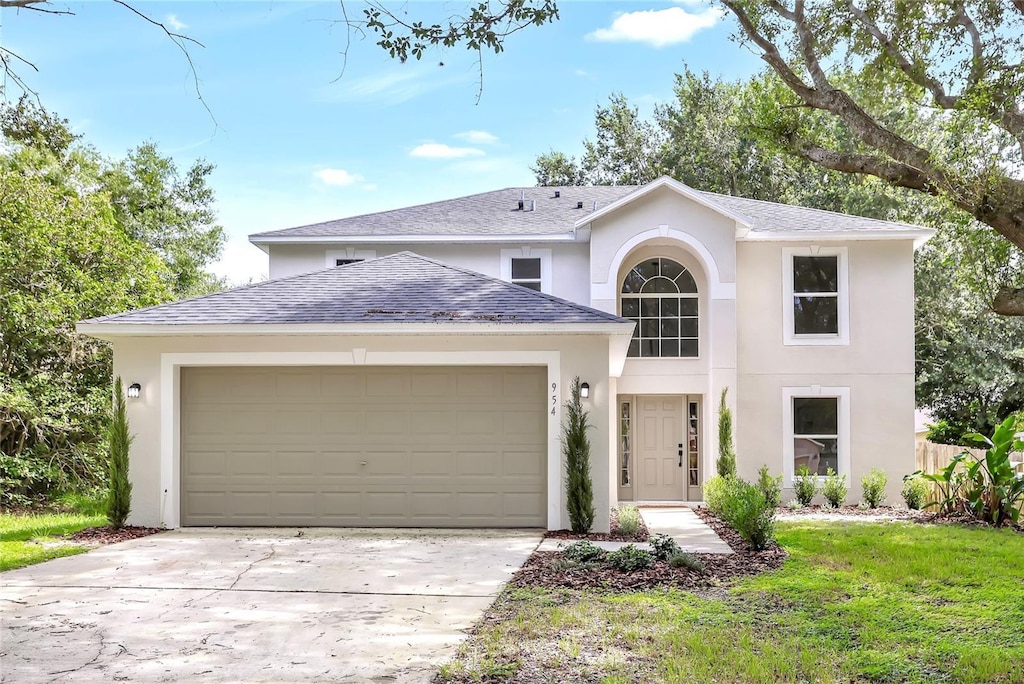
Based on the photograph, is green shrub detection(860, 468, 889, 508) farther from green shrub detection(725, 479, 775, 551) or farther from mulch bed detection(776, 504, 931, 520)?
green shrub detection(725, 479, 775, 551)

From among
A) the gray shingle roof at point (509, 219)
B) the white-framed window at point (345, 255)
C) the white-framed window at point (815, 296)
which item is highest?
the gray shingle roof at point (509, 219)

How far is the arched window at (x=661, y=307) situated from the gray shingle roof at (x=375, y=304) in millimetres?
4773

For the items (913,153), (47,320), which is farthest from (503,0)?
(47,320)

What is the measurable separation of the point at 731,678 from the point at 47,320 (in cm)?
1293

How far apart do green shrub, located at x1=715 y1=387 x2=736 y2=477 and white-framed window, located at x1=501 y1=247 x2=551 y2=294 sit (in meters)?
4.11

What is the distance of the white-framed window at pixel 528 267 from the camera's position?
1655cm

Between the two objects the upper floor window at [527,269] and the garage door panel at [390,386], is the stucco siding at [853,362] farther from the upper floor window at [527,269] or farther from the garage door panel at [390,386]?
the garage door panel at [390,386]

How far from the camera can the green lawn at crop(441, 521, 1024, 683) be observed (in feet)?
17.1

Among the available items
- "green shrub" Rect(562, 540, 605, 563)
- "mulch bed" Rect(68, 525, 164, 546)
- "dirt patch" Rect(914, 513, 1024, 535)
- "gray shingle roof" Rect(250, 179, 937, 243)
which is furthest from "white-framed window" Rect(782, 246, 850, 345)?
"mulch bed" Rect(68, 525, 164, 546)

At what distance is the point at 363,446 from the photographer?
36.9 ft

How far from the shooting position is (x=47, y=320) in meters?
14.0

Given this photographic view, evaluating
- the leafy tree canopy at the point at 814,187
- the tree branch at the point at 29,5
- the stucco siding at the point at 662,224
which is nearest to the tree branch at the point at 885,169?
the leafy tree canopy at the point at 814,187

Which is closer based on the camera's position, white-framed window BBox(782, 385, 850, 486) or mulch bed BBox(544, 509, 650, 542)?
mulch bed BBox(544, 509, 650, 542)

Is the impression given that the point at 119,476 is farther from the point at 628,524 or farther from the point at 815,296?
the point at 815,296
